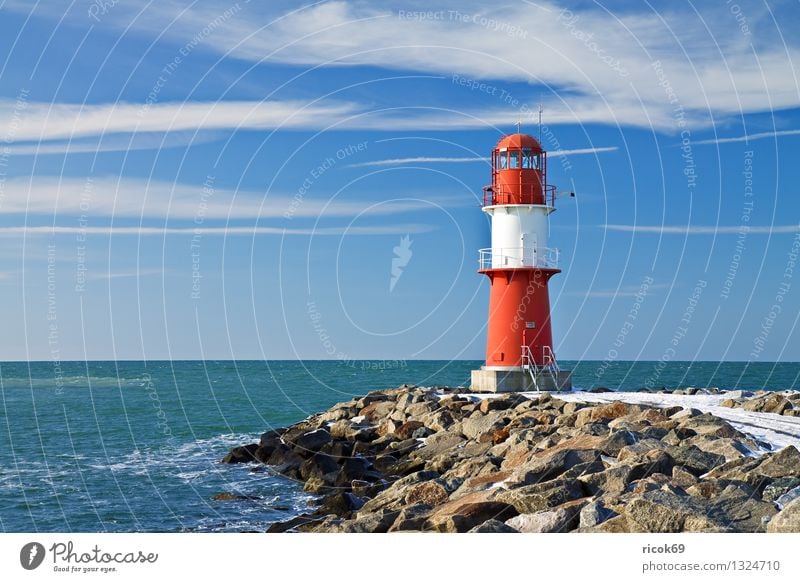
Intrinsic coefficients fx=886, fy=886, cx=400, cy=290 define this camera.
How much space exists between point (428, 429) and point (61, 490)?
10.7 metres

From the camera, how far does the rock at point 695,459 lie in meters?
14.0

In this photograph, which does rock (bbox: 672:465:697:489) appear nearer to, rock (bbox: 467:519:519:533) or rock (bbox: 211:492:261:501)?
rock (bbox: 467:519:519:533)

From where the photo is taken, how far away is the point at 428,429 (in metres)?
23.7

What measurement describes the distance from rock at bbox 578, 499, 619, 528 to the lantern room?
17.0 meters

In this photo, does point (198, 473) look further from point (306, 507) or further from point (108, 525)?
point (306, 507)

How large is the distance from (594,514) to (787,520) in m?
2.28

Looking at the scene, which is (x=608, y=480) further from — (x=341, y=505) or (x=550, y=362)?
(x=550, y=362)

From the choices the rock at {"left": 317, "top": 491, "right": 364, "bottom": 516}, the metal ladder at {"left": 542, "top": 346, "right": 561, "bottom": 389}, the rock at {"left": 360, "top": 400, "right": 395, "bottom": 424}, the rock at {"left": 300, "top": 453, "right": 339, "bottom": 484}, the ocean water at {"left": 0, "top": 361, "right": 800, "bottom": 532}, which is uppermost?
the metal ladder at {"left": 542, "top": 346, "right": 561, "bottom": 389}

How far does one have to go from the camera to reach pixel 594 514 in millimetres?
11398

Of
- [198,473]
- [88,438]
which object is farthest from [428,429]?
[88,438]

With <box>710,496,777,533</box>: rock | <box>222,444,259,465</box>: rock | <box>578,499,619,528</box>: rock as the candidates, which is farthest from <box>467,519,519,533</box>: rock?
<box>222,444,259,465</box>: rock

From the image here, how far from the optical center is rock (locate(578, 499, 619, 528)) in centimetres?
1133

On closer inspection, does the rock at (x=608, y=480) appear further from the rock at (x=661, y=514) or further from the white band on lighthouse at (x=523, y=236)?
the white band on lighthouse at (x=523, y=236)
